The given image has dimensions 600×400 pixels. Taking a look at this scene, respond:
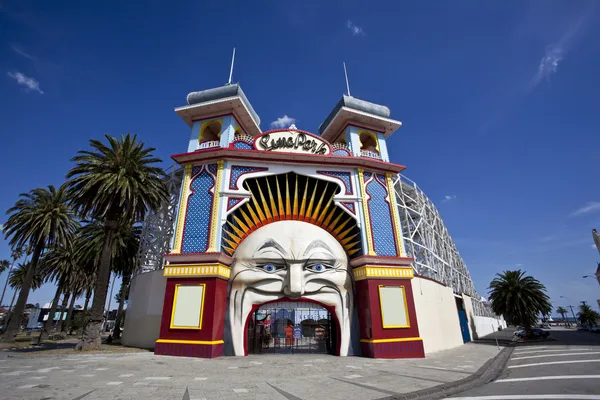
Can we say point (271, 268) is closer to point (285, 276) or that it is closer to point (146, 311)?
point (285, 276)

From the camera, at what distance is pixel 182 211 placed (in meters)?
18.4

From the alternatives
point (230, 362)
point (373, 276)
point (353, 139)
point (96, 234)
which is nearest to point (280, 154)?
point (353, 139)

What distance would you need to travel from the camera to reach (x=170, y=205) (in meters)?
23.7

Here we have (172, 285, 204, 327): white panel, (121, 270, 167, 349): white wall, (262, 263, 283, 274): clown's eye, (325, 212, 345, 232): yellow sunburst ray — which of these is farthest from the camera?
(325, 212, 345, 232): yellow sunburst ray

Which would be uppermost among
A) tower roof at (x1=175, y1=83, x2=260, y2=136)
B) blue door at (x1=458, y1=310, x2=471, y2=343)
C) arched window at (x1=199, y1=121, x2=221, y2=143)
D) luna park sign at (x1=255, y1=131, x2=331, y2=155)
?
tower roof at (x1=175, y1=83, x2=260, y2=136)

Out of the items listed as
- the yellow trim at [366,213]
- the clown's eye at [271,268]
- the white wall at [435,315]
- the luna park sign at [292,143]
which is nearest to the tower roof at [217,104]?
the luna park sign at [292,143]

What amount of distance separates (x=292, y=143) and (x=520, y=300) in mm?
29000

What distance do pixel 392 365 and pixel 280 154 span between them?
1344cm

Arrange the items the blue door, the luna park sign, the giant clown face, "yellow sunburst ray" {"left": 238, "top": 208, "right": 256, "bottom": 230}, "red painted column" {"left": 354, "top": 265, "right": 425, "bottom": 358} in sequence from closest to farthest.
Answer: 1. "red painted column" {"left": 354, "top": 265, "right": 425, "bottom": 358}
2. the giant clown face
3. "yellow sunburst ray" {"left": 238, "top": 208, "right": 256, "bottom": 230}
4. the luna park sign
5. the blue door

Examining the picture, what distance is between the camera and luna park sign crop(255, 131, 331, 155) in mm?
20234

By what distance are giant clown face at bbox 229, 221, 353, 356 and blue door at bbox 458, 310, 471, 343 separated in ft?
56.1

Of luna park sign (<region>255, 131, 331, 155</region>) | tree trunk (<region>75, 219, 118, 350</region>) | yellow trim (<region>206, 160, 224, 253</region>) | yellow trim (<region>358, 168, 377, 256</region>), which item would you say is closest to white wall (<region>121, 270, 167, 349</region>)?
tree trunk (<region>75, 219, 118, 350</region>)

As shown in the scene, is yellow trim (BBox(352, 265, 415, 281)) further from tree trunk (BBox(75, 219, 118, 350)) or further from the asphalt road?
tree trunk (BBox(75, 219, 118, 350))

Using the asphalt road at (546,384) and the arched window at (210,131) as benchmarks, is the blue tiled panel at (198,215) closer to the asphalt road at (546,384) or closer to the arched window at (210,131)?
the arched window at (210,131)
